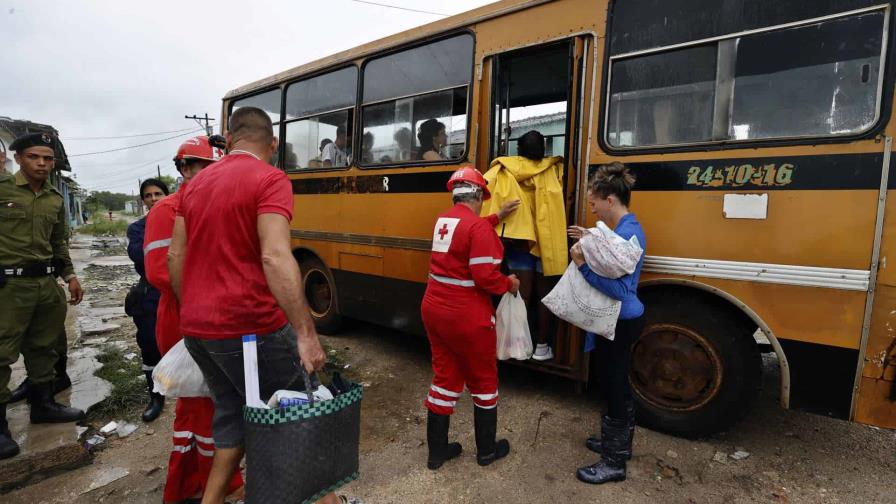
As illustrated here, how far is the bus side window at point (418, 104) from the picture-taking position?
148 inches

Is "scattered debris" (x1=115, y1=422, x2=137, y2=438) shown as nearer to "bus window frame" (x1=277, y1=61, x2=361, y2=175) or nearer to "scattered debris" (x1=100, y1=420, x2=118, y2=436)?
"scattered debris" (x1=100, y1=420, x2=118, y2=436)

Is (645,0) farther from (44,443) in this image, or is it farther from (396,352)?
(44,443)

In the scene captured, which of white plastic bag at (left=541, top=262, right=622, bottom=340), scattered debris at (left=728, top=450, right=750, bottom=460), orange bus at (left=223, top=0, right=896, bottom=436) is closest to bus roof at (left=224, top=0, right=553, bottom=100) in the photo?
orange bus at (left=223, top=0, right=896, bottom=436)

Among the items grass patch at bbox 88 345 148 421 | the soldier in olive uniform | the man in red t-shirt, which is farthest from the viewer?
grass patch at bbox 88 345 148 421

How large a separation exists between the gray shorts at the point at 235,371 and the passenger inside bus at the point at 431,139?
2382mm

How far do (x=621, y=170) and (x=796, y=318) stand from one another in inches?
51.4

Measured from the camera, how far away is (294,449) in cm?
162

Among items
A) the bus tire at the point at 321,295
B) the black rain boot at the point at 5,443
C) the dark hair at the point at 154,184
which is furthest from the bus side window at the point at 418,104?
the black rain boot at the point at 5,443

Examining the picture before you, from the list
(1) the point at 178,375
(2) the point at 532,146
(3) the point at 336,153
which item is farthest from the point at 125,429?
(2) the point at 532,146

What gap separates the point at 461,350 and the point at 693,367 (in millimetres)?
1571

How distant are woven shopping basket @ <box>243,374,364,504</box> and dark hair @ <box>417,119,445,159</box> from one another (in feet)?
8.96

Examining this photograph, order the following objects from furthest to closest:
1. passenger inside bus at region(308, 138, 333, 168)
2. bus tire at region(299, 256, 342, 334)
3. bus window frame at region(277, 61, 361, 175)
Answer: bus tire at region(299, 256, 342, 334) < passenger inside bus at region(308, 138, 333, 168) < bus window frame at region(277, 61, 361, 175)

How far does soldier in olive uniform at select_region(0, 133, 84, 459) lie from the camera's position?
293 cm

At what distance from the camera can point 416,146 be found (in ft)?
13.4
